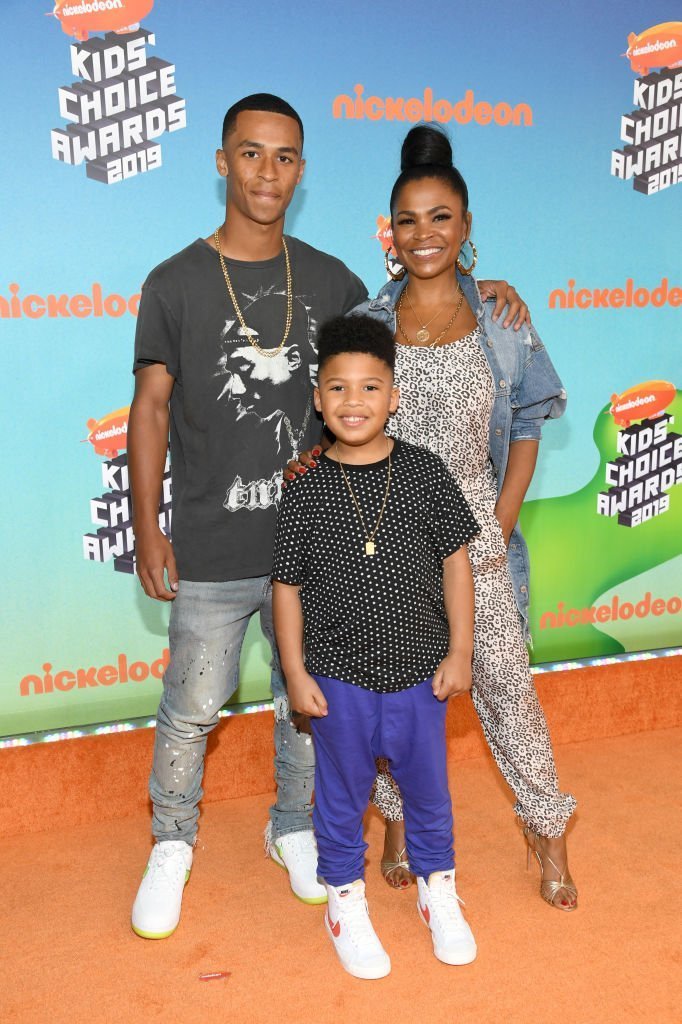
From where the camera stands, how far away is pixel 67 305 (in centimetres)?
280

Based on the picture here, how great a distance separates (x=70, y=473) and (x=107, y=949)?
1.31 m

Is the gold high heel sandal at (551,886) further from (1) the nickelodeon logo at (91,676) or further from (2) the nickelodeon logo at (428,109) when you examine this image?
(2) the nickelodeon logo at (428,109)

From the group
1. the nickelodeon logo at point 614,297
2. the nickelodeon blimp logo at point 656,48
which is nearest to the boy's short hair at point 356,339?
the nickelodeon logo at point 614,297

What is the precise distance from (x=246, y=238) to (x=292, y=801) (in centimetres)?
134

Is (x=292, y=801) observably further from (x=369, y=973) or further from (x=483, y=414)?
(x=483, y=414)


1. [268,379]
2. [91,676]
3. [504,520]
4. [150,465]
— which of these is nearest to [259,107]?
[268,379]

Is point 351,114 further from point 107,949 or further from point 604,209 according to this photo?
point 107,949

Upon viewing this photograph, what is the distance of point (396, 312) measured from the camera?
86.6 inches

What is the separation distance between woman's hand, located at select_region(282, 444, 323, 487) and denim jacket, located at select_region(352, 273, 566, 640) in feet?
1.06

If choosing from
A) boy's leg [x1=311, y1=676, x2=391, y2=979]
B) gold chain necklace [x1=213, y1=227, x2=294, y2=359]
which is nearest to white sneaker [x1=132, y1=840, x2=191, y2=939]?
boy's leg [x1=311, y1=676, x2=391, y2=979]

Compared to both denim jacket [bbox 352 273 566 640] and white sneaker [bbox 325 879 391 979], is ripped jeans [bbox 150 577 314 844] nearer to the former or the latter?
white sneaker [bbox 325 879 391 979]

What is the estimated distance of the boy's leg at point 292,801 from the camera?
7.72ft

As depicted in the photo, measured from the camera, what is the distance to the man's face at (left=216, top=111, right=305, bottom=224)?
208 centimetres

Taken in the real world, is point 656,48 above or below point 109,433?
above
